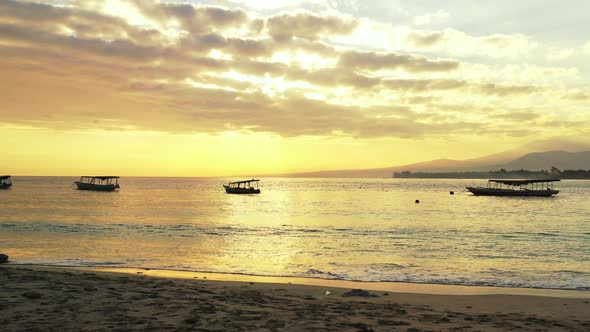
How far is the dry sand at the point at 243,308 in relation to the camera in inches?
365

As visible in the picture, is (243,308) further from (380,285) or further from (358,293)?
(380,285)

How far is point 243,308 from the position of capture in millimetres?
10977

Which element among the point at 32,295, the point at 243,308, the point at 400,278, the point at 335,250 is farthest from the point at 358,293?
the point at 335,250

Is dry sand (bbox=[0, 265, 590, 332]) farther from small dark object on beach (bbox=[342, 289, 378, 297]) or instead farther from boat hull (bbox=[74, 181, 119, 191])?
boat hull (bbox=[74, 181, 119, 191])

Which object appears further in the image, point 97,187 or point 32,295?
point 97,187

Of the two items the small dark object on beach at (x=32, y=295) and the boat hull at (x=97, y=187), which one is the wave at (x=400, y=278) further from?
the boat hull at (x=97, y=187)

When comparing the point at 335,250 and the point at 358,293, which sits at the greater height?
the point at 358,293

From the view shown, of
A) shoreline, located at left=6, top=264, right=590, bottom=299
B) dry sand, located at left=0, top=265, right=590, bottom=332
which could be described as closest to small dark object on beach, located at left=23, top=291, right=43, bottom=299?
dry sand, located at left=0, top=265, right=590, bottom=332

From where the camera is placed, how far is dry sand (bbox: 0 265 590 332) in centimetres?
927

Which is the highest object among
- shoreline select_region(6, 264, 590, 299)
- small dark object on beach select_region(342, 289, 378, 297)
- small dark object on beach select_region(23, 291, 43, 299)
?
small dark object on beach select_region(23, 291, 43, 299)

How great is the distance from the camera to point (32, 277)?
46.0 ft

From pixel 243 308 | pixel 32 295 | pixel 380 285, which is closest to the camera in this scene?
pixel 243 308

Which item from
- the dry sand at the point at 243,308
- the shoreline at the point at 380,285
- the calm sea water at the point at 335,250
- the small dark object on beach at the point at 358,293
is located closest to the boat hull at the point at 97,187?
the calm sea water at the point at 335,250

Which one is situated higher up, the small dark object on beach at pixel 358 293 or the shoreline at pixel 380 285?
the small dark object on beach at pixel 358 293
